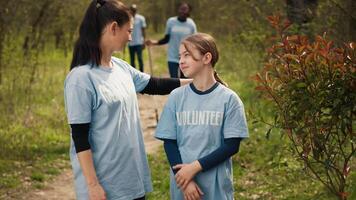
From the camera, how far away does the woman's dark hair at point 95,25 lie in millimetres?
3213

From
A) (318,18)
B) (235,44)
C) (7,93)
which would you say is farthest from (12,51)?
(235,44)

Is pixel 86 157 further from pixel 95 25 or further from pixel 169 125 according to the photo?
pixel 95 25

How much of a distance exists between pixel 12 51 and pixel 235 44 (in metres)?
5.69

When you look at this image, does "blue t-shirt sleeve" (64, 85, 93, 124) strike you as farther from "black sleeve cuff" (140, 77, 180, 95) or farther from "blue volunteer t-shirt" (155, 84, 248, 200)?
"black sleeve cuff" (140, 77, 180, 95)

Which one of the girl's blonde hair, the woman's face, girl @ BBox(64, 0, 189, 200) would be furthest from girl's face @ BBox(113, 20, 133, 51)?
the woman's face

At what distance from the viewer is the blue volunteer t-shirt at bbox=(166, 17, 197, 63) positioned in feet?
36.7

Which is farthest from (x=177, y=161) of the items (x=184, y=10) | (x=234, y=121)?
(x=184, y=10)

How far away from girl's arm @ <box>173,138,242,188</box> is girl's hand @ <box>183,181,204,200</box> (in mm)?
25

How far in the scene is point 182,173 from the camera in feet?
10.6

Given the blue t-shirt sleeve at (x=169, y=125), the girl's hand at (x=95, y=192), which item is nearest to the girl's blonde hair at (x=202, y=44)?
the blue t-shirt sleeve at (x=169, y=125)

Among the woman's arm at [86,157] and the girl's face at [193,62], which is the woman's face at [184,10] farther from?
the woman's arm at [86,157]

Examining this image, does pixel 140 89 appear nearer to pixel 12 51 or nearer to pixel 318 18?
pixel 318 18

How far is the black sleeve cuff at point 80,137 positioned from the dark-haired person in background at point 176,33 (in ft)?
26.0

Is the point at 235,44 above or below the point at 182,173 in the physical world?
above
